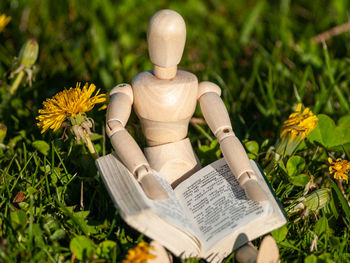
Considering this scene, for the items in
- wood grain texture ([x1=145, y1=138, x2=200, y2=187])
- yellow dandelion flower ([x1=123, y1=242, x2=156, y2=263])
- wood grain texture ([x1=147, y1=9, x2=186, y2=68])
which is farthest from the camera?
wood grain texture ([x1=145, y1=138, x2=200, y2=187])

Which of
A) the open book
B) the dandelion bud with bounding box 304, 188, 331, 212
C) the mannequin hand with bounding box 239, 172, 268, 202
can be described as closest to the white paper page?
the open book

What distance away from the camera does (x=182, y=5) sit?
374cm

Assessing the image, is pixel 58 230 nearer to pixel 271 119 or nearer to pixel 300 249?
pixel 300 249

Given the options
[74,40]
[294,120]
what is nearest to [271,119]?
[294,120]

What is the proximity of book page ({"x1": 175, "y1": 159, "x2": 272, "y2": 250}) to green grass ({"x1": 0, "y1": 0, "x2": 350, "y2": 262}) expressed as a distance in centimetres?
23

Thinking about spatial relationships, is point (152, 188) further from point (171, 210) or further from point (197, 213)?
point (197, 213)

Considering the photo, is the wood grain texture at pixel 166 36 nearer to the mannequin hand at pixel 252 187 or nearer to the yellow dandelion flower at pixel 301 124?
the mannequin hand at pixel 252 187

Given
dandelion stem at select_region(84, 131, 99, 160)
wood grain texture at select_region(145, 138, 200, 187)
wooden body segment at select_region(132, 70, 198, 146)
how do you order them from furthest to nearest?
dandelion stem at select_region(84, 131, 99, 160)
wood grain texture at select_region(145, 138, 200, 187)
wooden body segment at select_region(132, 70, 198, 146)

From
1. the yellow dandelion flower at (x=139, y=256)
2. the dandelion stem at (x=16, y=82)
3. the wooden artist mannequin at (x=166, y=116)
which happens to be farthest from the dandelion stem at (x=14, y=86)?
the yellow dandelion flower at (x=139, y=256)

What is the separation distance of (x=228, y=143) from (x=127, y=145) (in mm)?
399

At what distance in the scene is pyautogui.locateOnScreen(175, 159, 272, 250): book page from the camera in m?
1.49

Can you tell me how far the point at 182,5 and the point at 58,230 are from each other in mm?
2693

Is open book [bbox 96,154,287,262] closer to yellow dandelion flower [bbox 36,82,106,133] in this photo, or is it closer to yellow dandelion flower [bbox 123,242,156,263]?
yellow dandelion flower [bbox 123,242,156,263]

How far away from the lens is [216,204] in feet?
5.19
